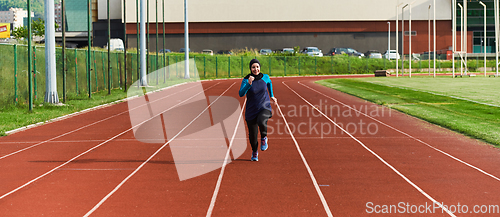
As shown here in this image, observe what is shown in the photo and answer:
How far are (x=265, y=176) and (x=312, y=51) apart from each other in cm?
6103

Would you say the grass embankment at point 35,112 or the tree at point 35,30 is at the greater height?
the tree at point 35,30

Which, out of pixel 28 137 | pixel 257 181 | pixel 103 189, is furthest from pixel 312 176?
pixel 28 137

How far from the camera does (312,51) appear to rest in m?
68.6

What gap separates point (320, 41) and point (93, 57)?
154ft

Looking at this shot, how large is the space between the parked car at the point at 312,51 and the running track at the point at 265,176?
176 feet

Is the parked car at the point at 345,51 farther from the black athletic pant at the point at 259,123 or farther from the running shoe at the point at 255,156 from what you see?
the black athletic pant at the point at 259,123

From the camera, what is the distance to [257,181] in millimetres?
8336

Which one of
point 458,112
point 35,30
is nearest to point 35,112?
point 458,112

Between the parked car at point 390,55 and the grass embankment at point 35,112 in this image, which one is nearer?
the grass embankment at point 35,112

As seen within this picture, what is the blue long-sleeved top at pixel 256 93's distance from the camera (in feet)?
30.5

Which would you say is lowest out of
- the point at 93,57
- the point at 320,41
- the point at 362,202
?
the point at 362,202

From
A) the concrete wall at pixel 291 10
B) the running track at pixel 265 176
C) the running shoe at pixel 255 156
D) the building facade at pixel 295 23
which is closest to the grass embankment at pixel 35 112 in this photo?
the running track at pixel 265 176

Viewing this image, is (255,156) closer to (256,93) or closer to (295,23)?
(256,93)

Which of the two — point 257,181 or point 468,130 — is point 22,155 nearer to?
point 257,181
